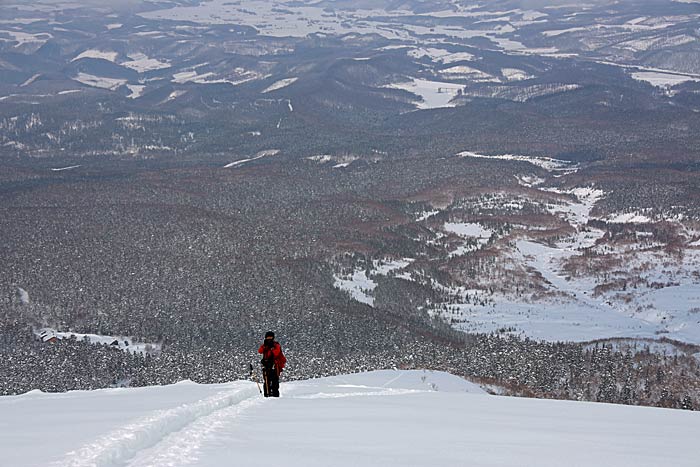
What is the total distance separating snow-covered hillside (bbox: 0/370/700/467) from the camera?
18.6 meters

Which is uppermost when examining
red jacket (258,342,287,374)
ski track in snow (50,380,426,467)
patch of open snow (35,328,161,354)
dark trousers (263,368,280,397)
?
ski track in snow (50,380,426,467)

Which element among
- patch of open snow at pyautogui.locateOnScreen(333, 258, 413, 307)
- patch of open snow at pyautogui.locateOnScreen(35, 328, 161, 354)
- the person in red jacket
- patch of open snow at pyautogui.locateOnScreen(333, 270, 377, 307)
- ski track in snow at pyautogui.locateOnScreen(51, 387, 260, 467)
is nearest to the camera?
ski track in snow at pyautogui.locateOnScreen(51, 387, 260, 467)

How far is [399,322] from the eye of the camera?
15488 cm

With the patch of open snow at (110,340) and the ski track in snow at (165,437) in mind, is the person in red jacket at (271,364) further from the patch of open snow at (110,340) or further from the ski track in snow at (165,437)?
the patch of open snow at (110,340)

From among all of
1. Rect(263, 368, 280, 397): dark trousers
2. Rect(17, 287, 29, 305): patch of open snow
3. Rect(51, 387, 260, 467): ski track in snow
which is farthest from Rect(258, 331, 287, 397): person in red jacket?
Rect(17, 287, 29, 305): patch of open snow

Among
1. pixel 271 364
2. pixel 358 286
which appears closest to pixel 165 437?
pixel 271 364

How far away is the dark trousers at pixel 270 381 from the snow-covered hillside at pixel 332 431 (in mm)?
677

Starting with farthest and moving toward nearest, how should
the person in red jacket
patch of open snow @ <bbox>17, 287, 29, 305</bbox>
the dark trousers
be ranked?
1. patch of open snow @ <bbox>17, 287, 29, 305</bbox>
2. the dark trousers
3. the person in red jacket

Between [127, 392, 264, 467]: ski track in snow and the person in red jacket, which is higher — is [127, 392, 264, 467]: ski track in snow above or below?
above

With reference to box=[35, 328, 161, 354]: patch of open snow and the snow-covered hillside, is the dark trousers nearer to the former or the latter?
the snow-covered hillside

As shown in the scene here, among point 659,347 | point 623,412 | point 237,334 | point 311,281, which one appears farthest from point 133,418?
point 311,281

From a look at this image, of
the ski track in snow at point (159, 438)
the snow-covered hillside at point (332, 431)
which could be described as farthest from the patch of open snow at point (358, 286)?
the ski track in snow at point (159, 438)

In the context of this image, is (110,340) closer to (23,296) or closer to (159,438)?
(23,296)

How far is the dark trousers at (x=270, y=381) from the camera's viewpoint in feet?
108
